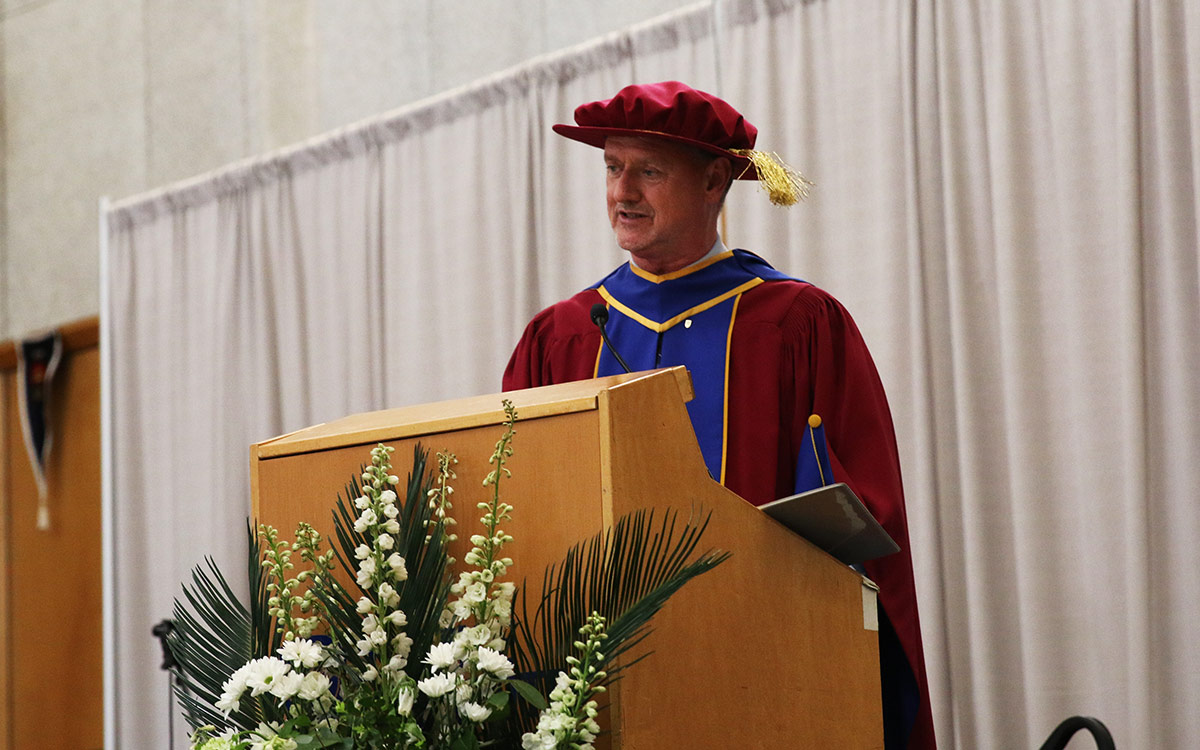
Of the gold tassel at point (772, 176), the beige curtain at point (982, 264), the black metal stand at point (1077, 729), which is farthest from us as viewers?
the beige curtain at point (982, 264)

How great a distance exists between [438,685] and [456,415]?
360mm

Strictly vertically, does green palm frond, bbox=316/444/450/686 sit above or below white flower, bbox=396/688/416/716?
above

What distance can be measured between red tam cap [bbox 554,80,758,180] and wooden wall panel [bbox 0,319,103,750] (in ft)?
13.9

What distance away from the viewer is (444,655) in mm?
1296

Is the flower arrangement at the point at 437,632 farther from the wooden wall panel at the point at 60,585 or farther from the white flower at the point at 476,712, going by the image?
the wooden wall panel at the point at 60,585

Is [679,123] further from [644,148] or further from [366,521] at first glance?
[366,521]

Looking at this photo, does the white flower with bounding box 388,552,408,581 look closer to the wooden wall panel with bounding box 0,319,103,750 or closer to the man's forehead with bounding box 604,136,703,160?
the man's forehead with bounding box 604,136,703,160

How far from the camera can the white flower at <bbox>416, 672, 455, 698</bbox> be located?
50.8 inches

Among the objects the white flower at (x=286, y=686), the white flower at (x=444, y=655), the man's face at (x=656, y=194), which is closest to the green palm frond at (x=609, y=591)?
the white flower at (x=444, y=655)

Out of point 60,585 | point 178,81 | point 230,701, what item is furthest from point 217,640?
point 60,585

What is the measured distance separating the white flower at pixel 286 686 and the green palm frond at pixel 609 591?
0.74 feet

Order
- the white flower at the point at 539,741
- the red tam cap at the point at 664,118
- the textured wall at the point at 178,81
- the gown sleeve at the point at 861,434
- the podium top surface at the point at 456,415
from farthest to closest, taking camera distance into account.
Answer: the textured wall at the point at 178,81, the red tam cap at the point at 664,118, the gown sleeve at the point at 861,434, the podium top surface at the point at 456,415, the white flower at the point at 539,741

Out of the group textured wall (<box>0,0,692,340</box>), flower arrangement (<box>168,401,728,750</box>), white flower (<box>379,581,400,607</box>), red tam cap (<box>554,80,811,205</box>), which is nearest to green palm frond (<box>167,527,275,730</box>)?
flower arrangement (<box>168,401,728,750</box>)

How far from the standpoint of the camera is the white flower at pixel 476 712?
51.1 inches
